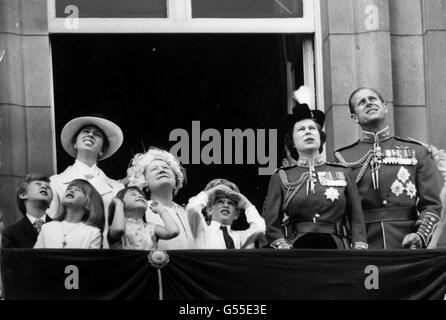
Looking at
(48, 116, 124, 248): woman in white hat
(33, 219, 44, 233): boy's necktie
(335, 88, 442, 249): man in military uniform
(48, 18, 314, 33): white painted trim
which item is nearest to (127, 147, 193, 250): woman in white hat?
(48, 116, 124, 248): woman in white hat

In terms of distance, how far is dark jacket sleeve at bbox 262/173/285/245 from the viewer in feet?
48.0

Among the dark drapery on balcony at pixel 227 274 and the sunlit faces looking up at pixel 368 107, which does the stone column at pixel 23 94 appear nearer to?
the dark drapery on balcony at pixel 227 274

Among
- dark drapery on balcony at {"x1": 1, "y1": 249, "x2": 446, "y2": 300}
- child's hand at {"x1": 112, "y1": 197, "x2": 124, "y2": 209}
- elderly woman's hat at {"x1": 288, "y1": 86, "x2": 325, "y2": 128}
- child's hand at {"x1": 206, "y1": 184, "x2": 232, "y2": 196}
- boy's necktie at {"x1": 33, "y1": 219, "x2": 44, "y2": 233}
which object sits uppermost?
elderly woman's hat at {"x1": 288, "y1": 86, "x2": 325, "y2": 128}

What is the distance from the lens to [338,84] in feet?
53.9

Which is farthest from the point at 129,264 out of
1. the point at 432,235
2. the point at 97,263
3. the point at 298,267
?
the point at 432,235

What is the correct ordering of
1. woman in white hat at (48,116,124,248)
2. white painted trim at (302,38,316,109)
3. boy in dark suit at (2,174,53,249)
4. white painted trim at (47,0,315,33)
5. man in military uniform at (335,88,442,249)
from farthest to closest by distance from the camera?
1. white painted trim at (302,38,316,109)
2. white painted trim at (47,0,315,33)
3. woman in white hat at (48,116,124,248)
4. man in military uniform at (335,88,442,249)
5. boy in dark suit at (2,174,53,249)

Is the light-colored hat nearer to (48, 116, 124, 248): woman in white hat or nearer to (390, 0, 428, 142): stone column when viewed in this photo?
(48, 116, 124, 248): woman in white hat

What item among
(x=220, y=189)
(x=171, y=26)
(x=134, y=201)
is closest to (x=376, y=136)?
(x=220, y=189)

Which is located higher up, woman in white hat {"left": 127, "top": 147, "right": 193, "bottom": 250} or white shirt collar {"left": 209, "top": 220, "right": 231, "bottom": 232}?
woman in white hat {"left": 127, "top": 147, "right": 193, "bottom": 250}

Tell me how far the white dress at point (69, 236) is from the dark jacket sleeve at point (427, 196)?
2508mm

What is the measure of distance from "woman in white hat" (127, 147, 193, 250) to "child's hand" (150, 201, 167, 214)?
0.16 feet

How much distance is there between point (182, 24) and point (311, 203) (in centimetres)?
279

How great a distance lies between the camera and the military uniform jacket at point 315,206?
14633 millimetres

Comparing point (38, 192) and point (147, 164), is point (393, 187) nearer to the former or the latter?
point (147, 164)
